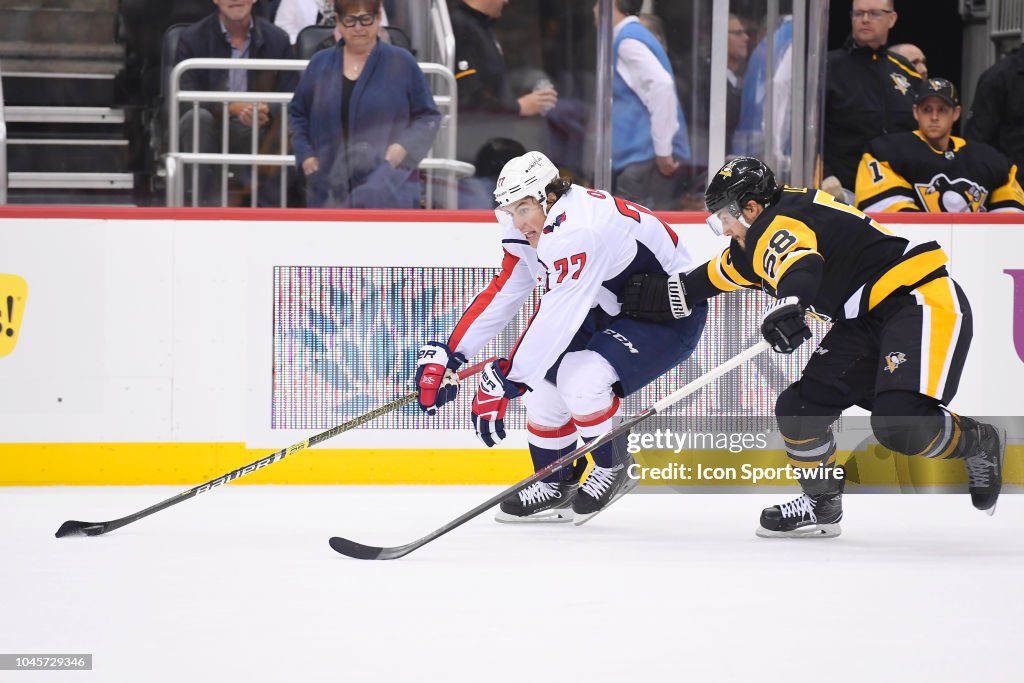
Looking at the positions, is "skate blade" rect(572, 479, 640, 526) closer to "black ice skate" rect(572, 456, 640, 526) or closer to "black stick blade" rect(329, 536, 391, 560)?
"black ice skate" rect(572, 456, 640, 526)

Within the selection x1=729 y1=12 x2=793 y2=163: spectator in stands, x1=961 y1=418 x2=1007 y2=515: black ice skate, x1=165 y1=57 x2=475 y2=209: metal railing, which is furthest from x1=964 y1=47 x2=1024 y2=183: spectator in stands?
x1=961 y1=418 x2=1007 y2=515: black ice skate

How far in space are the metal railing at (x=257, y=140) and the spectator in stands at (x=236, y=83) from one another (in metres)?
0.02

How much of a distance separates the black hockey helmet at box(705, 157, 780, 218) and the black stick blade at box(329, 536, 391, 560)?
1.20 metres

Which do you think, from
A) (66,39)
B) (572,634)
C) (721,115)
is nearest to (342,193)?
(721,115)

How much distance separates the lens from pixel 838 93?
527cm

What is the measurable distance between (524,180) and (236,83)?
1.88 metres

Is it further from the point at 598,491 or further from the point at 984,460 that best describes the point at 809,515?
the point at 598,491

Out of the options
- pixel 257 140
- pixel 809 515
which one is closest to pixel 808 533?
pixel 809 515

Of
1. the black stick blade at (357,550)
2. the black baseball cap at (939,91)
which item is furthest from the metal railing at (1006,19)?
the black stick blade at (357,550)

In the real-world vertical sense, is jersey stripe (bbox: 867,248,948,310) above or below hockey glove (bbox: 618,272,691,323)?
above

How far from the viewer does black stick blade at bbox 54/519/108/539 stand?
3.48 meters

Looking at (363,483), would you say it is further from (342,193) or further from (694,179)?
(694,179)

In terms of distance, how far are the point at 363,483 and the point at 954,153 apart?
8.33 ft

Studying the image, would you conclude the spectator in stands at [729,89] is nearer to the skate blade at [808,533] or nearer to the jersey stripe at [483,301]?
the jersey stripe at [483,301]
